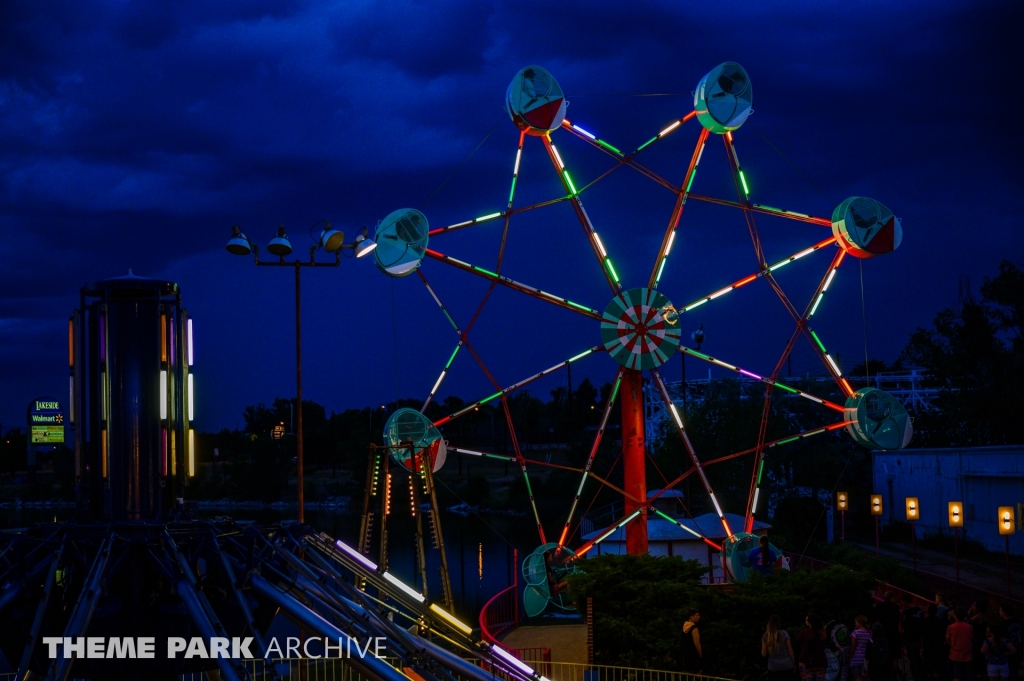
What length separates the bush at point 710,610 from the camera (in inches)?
758

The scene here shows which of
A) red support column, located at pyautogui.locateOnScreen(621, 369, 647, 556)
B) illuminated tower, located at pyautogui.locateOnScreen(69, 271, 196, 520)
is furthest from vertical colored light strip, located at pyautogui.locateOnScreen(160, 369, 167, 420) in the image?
red support column, located at pyautogui.locateOnScreen(621, 369, 647, 556)

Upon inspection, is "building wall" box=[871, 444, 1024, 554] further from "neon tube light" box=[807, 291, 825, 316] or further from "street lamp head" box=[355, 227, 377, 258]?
"street lamp head" box=[355, 227, 377, 258]

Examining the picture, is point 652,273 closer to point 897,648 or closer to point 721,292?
point 721,292

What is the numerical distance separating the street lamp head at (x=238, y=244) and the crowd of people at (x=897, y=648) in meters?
11.1

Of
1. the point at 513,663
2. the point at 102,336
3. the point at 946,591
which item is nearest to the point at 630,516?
the point at 946,591

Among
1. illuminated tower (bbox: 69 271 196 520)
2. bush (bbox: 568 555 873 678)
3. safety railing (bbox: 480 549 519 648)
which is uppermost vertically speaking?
illuminated tower (bbox: 69 271 196 520)

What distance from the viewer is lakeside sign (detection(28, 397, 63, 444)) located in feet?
204

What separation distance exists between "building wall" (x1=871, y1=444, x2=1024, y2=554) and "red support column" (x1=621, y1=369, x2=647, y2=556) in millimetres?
19149

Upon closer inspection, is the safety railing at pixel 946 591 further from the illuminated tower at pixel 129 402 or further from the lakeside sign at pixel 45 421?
the lakeside sign at pixel 45 421

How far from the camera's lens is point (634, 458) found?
2580cm

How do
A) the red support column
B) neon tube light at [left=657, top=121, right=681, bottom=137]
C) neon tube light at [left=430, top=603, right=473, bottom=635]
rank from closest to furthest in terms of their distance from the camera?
neon tube light at [left=430, top=603, right=473, bottom=635] < neon tube light at [left=657, top=121, right=681, bottom=137] < the red support column

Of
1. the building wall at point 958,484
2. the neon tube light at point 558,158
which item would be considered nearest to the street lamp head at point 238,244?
the neon tube light at point 558,158

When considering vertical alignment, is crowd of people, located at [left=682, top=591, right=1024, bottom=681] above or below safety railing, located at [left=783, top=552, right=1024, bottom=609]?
above

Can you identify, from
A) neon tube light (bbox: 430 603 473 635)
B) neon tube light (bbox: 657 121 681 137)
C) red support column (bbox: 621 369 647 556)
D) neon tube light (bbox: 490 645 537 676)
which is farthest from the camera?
red support column (bbox: 621 369 647 556)
